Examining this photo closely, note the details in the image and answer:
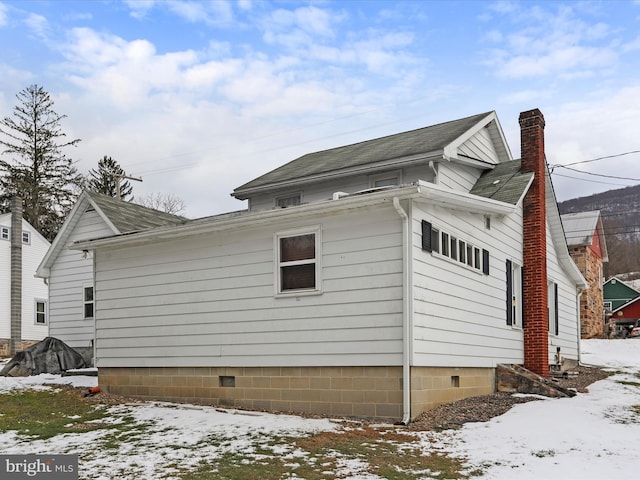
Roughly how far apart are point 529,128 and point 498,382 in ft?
20.0

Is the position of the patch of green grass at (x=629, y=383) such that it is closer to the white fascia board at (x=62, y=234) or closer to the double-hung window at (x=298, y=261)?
the double-hung window at (x=298, y=261)

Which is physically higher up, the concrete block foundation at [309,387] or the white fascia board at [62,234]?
the white fascia board at [62,234]

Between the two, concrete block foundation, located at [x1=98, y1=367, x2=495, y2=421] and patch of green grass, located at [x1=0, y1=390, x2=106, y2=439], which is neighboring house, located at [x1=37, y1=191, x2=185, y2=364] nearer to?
patch of green grass, located at [x1=0, y1=390, x2=106, y2=439]

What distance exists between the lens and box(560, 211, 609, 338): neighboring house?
103ft

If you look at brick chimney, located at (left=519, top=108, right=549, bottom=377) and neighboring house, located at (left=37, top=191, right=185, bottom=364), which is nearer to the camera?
brick chimney, located at (left=519, top=108, right=549, bottom=377)

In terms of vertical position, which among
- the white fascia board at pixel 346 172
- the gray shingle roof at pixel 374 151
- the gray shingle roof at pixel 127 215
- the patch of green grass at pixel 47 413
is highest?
the gray shingle roof at pixel 374 151

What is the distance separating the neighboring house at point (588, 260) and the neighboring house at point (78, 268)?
20137 millimetres

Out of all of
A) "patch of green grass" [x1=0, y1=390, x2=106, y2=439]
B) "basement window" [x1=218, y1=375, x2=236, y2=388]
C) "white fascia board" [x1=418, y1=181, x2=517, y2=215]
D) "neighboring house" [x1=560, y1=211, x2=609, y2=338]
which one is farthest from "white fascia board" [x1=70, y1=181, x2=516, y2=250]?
"neighboring house" [x1=560, y1=211, x2=609, y2=338]

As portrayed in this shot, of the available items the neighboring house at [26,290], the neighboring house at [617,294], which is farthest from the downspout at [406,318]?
the neighboring house at [617,294]

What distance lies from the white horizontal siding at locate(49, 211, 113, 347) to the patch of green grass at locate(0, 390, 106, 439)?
19.3 ft

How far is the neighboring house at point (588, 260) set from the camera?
103 ft

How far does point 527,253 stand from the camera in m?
15.8

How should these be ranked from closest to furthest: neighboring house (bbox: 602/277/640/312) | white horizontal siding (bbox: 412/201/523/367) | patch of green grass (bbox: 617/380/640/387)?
white horizontal siding (bbox: 412/201/523/367) < patch of green grass (bbox: 617/380/640/387) < neighboring house (bbox: 602/277/640/312)

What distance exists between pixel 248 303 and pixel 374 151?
6.71 m
